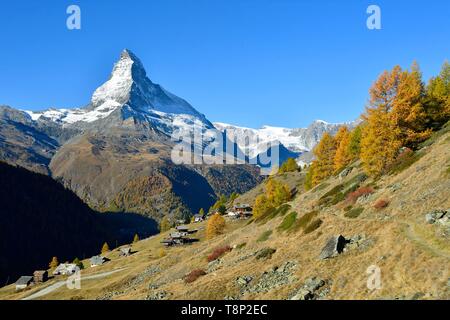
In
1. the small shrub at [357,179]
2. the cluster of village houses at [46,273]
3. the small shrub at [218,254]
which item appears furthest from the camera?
the cluster of village houses at [46,273]

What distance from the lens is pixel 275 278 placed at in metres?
40.2

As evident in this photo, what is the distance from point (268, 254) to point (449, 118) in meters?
43.5

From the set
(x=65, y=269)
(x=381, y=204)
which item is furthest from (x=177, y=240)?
(x=381, y=204)

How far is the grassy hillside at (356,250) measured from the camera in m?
29.7

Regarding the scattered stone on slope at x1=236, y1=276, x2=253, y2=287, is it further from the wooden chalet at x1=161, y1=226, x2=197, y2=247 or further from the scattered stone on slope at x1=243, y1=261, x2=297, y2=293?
the wooden chalet at x1=161, y1=226, x2=197, y2=247

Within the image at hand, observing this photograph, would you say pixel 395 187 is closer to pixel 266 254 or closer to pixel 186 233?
pixel 266 254

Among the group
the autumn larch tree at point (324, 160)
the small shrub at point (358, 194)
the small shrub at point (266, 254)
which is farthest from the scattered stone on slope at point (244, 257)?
the autumn larch tree at point (324, 160)

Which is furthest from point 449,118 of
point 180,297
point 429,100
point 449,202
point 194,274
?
point 180,297

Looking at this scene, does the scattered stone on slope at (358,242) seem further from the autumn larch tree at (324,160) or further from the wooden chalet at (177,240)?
the wooden chalet at (177,240)

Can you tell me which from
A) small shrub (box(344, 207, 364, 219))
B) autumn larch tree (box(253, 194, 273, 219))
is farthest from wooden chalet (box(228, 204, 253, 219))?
small shrub (box(344, 207, 364, 219))

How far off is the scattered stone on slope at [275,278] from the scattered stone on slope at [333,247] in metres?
3.40

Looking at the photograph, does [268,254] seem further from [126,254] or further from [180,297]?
[126,254]

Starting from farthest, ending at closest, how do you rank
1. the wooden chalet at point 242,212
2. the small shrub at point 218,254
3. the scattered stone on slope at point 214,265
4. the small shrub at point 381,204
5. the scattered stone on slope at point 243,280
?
1. the wooden chalet at point 242,212
2. the small shrub at point 218,254
3. the scattered stone on slope at point 214,265
4. the small shrub at point 381,204
5. the scattered stone on slope at point 243,280

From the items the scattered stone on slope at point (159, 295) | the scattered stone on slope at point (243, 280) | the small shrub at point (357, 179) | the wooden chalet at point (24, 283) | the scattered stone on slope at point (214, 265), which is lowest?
the wooden chalet at point (24, 283)
